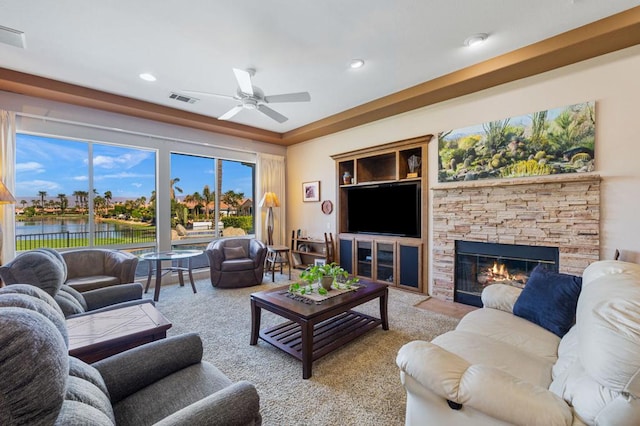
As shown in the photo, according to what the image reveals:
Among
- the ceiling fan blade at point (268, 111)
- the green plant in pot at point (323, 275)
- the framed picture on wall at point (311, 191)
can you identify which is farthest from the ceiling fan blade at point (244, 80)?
the framed picture on wall at point (311, 191)

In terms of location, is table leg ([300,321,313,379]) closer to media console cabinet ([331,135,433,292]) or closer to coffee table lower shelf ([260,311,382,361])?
coffee table lower shelf ([260,311,382,361])

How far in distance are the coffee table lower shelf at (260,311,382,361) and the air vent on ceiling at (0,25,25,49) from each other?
139 inches

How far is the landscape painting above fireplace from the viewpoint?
3020 millimetres

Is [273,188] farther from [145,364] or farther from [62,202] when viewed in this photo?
[145,364]

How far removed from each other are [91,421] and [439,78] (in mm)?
4228

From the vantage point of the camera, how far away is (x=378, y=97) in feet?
13.9

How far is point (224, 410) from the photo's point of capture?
1.06m

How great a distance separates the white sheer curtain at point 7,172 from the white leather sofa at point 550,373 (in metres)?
4.94

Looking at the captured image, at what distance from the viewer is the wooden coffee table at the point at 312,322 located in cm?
224

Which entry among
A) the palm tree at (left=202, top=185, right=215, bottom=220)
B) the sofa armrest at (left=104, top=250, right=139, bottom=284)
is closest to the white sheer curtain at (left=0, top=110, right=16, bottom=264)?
the sofa armrest at (left=104, top=250, right=139, bottom=284)

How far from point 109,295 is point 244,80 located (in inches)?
93.9

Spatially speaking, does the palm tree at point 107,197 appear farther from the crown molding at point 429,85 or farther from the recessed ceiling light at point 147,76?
the recessed ceiling light at point 147,76

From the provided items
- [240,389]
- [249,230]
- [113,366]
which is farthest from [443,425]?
[249,230]

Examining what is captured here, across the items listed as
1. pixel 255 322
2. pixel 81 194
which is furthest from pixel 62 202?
pixel 255 322
